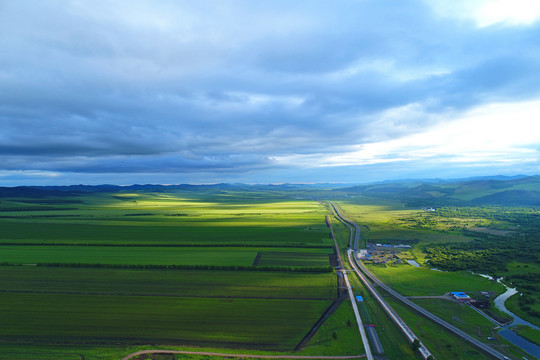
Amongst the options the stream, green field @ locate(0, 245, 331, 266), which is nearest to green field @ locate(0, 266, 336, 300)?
green field @ locate(0, 245, 331, 266)

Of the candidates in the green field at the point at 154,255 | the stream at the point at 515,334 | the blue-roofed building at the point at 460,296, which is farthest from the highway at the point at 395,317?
the green field at the point at 154,255

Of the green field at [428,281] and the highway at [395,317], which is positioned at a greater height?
the highway at [395,317]

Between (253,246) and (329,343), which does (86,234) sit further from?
(329,343)

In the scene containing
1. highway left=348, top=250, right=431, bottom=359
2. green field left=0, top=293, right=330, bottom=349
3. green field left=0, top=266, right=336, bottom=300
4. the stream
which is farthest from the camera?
green field left=0, top=266, right=336, bottom=300

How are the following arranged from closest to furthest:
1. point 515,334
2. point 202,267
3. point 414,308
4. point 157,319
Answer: point 515,334
point 157,319
point 414,308
point 202,267

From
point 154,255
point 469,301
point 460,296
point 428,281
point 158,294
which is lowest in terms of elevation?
point 469,301

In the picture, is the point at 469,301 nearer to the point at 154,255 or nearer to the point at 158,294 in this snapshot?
the point at 158,294

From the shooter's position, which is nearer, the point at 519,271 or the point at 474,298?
the point at 474,298

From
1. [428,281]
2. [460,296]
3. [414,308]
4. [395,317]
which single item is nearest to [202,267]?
[395,317]

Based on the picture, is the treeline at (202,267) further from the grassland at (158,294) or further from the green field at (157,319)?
the green field at (157,319)

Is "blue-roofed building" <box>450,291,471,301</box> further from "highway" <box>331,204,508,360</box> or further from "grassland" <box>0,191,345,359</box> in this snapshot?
"grassland" <box>0,191,345,359</box>

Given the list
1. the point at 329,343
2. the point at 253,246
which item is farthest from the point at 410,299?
the point at 253,246
